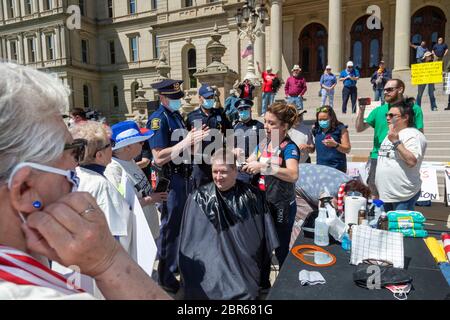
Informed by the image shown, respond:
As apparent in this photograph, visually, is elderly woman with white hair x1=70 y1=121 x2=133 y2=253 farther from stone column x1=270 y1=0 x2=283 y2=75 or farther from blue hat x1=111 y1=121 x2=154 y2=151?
stone column x1=270 y1=0 x2=283 y2=75

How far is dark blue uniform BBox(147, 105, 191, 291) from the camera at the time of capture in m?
3.43

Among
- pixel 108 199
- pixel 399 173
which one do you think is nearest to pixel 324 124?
pixel 399 173

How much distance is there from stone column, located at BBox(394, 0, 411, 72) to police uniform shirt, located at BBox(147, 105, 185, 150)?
636 inches

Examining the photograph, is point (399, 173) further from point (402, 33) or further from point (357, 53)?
point (357, 53)

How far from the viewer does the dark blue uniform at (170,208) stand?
11.3 feet

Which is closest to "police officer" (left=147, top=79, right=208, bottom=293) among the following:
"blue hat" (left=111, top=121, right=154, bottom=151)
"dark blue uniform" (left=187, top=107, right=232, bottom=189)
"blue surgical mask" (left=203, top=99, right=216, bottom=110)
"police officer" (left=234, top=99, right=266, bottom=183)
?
"dark blue uniform" (left=187, top=107, right=232, bottom=189)

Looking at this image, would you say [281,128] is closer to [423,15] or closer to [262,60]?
[262,60]

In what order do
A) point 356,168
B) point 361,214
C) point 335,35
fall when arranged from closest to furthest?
1. point 361,214
2. point 356,168
3. point 335,35

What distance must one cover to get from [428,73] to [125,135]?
8538mm

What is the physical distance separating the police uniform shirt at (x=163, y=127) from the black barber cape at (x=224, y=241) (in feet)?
2.40

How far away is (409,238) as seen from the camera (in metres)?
2.67

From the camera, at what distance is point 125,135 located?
9.67 feet

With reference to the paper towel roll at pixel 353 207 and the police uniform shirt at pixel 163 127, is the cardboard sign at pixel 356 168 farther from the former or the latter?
the police uniform shirt at pixel 163 127
